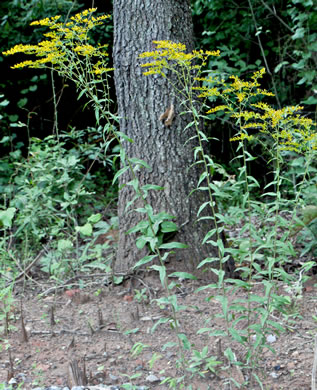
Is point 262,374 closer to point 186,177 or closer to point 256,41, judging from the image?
point 186,177

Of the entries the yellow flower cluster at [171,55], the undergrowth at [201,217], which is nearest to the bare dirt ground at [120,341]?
the undergrowth at [201,217]

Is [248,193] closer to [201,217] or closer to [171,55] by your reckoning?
[201,217]

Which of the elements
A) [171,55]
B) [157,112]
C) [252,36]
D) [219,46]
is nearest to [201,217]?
[171,55]

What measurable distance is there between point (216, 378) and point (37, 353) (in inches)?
42.7

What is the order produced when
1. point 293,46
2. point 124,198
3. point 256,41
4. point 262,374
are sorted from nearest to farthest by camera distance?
point 262,374
point 124,198
point 293,46
point 256,41

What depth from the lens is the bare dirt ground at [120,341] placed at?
2.55 m

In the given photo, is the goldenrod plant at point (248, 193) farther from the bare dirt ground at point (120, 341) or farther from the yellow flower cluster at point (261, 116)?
the bare dirt ground at point (120, 341)

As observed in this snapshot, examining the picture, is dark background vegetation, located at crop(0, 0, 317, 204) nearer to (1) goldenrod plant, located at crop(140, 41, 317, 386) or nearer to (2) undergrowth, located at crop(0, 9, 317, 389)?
(2) undergrowth, located at crop(0, 9, 317, 389)

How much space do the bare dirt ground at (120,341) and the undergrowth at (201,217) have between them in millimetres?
67

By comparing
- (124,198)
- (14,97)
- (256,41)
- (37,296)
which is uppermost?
(256,41)

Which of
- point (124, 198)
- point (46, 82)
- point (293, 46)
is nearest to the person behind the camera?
A: point (124, 198)

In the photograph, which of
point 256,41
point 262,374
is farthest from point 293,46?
point 262,374

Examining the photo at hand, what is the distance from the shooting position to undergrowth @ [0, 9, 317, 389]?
220 centimetres

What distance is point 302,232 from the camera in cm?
415
